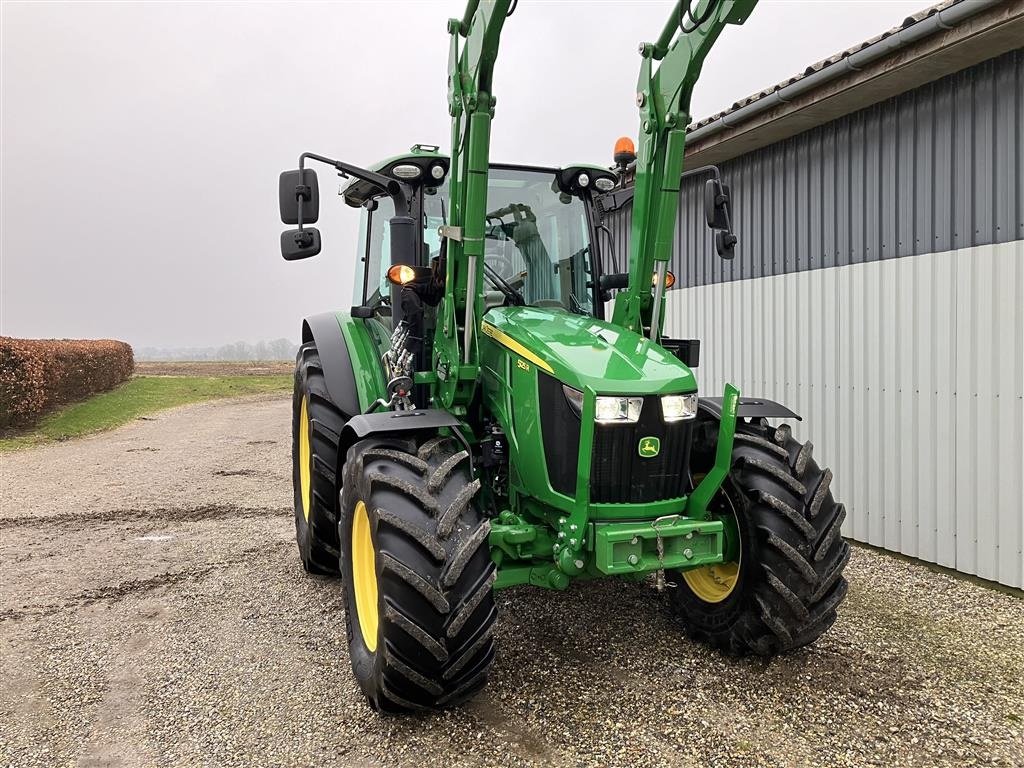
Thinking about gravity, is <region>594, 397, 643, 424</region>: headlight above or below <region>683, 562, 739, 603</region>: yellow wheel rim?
above

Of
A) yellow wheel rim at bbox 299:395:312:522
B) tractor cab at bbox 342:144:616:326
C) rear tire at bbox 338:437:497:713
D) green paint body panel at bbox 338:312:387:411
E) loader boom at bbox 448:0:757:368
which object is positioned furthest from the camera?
yellow wheel rim at bbox 299:395:312:522

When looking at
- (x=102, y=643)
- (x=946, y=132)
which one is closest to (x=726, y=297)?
(x=946, y=132)

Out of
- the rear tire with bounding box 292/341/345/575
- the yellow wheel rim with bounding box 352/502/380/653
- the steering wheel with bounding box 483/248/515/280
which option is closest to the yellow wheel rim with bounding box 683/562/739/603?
the yellow wheel rim with bounding box 352/502/380/653

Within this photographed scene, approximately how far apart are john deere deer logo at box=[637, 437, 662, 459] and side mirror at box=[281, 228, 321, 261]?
1.87 meters

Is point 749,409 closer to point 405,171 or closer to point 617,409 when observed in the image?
point 617,409

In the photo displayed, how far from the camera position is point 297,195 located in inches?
145

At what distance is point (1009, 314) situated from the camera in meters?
4.68

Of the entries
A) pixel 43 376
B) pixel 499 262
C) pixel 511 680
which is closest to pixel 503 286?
pixel 499 262

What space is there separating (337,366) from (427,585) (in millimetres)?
2205

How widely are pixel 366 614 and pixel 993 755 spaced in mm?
2573

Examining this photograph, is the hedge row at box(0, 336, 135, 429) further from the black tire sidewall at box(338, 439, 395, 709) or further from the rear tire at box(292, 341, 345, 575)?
the black tire sidewall at box(338, 439, 395, 709)

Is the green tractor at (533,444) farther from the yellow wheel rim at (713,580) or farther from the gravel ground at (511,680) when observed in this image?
the gravel ground at (511,680)

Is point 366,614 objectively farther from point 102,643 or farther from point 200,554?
point 200,554

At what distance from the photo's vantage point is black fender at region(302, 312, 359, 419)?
460cm
